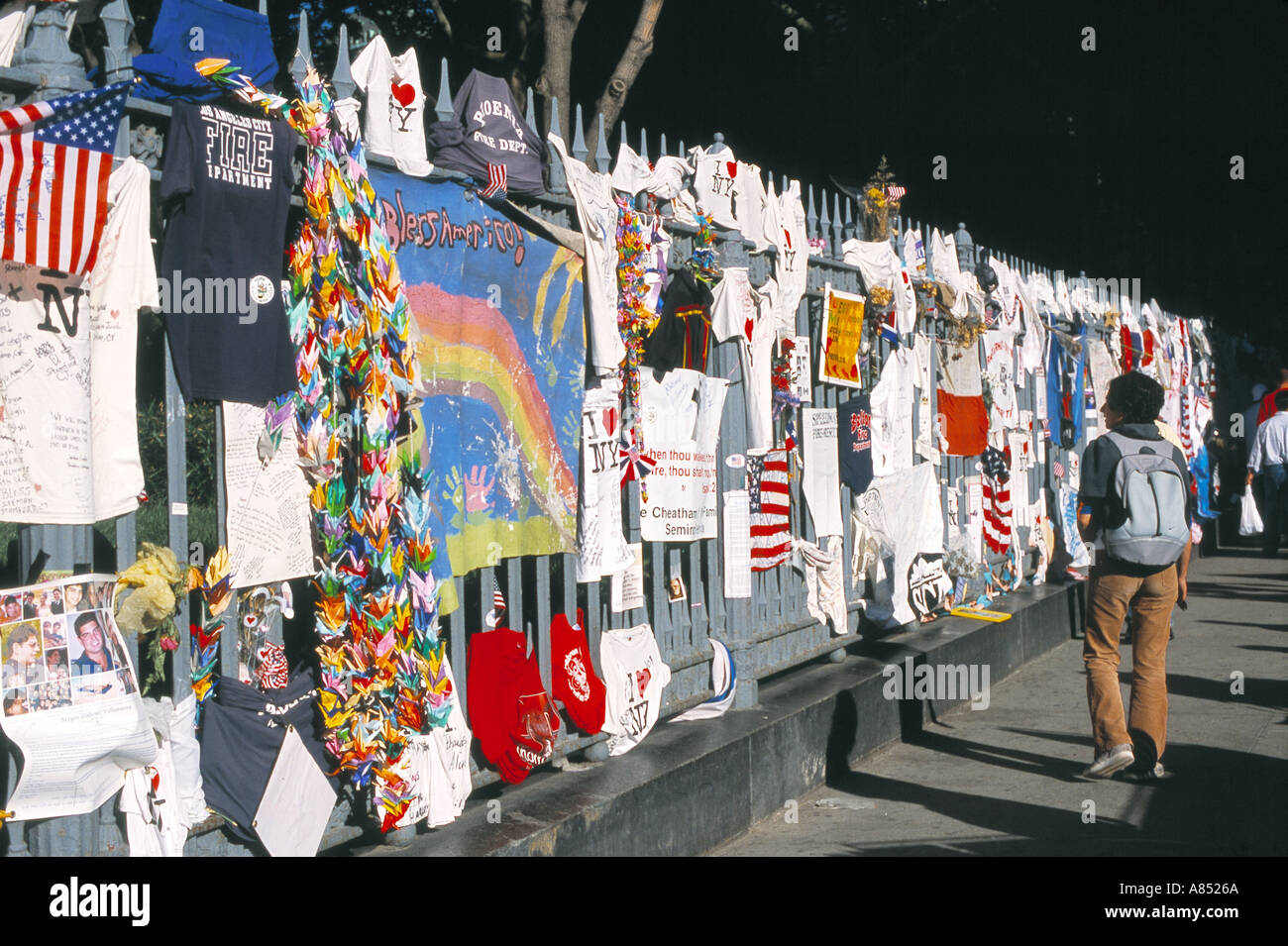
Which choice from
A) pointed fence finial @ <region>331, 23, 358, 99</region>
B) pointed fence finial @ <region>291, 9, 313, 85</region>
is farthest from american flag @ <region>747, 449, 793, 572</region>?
pointed fence finial @ <region>291, 9, 313, 85</region>

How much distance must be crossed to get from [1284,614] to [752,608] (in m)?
7.66

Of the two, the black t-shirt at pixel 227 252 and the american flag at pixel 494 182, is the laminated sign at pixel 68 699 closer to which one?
the black t-shirt at pixel 227 252

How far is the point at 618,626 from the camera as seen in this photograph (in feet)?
19.6

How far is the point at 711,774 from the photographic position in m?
6.01

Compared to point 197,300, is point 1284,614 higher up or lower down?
lower down

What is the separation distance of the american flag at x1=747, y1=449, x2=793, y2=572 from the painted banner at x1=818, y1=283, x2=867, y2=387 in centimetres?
84

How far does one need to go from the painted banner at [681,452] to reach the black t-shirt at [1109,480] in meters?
1.85

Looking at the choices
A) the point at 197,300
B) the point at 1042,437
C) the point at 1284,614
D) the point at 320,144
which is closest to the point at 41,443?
the point at 197,300

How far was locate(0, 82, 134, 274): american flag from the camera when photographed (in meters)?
3.48

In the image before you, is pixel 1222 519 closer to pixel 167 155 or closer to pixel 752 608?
pixel 752 608

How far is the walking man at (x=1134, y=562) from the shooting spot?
6828mm

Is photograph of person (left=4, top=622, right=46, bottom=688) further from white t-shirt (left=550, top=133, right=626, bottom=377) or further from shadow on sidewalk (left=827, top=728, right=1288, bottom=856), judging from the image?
shadow on sidewalk (left=827, top=728, right=1288, bottom=856)
